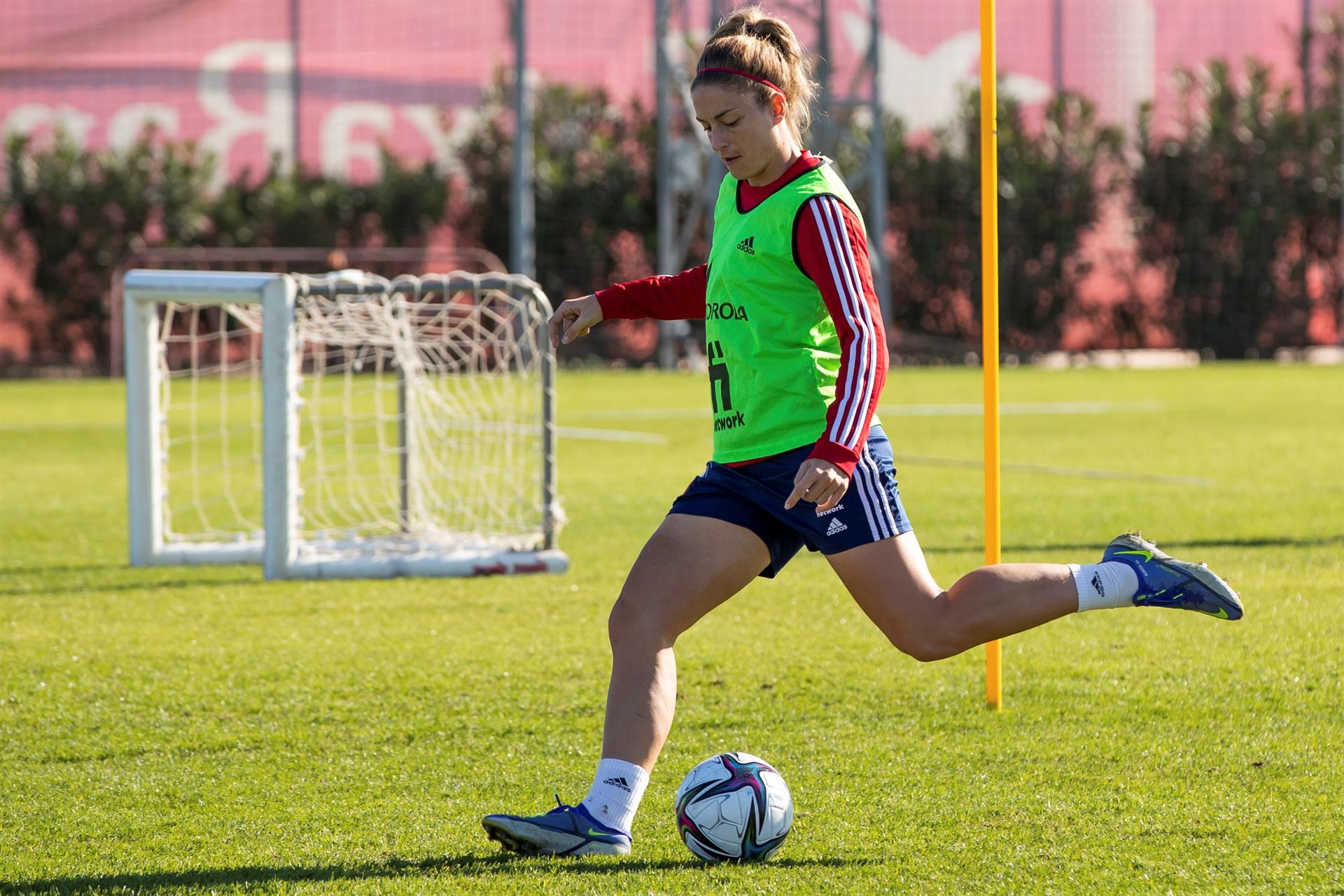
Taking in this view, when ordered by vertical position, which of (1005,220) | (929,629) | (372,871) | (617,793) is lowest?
(372,871)

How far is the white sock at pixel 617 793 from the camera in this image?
10.3ft

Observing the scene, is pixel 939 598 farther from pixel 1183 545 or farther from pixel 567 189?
pixel 567 189

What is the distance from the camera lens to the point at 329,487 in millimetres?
9039

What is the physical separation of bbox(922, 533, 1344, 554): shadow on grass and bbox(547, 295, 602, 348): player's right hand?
357cm

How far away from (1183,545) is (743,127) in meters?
4.49

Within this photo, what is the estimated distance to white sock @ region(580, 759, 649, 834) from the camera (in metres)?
3.12

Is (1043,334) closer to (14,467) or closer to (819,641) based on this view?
(14,467)

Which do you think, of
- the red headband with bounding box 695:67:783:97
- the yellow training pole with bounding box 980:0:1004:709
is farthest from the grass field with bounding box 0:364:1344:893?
the red headband with bounding box 695:67:783:97

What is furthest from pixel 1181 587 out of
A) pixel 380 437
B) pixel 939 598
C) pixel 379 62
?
pixel 379 62

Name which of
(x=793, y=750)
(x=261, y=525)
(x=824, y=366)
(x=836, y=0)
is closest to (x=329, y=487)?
(x=261, y=525)

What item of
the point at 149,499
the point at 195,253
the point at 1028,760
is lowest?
the point at 1028,760

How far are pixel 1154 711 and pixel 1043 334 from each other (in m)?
20.0

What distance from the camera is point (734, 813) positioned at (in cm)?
312

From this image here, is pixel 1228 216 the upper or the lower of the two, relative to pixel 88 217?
upper
